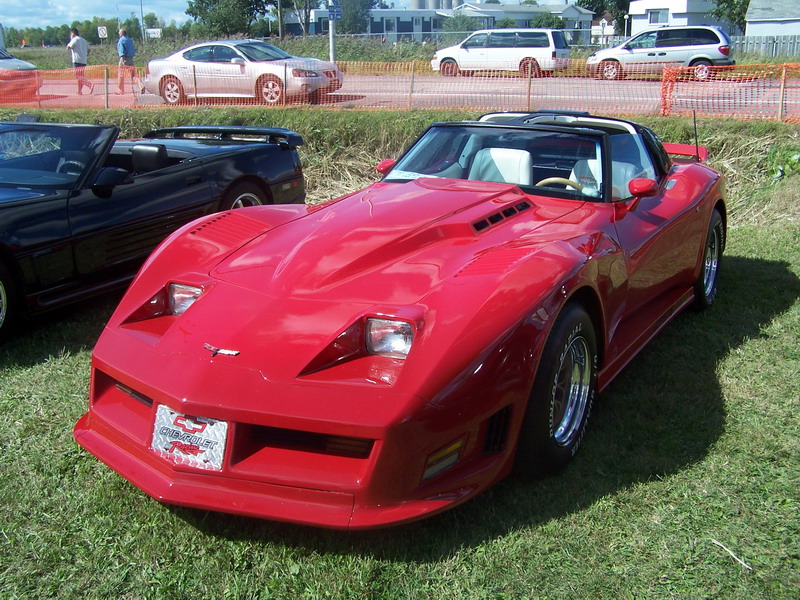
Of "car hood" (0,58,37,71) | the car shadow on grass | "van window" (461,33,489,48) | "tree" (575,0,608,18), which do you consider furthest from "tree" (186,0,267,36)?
the car shadow on grass

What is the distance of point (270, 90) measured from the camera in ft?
43.5

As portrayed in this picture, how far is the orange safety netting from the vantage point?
1076 centimetres

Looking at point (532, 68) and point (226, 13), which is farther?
point (226, 13)

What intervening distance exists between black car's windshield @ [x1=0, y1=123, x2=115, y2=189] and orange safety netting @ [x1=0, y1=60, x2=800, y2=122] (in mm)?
7315

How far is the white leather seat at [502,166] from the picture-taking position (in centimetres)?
413

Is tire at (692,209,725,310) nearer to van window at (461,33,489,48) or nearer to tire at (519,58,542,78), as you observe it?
tire at (519,58,542,78)

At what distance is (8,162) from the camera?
5211 mm

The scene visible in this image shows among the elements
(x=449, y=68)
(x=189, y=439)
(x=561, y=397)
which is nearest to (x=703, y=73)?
(x=449, y=68)

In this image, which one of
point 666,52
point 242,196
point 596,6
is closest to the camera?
point 242,196

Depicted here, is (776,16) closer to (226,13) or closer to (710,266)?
(226,13)

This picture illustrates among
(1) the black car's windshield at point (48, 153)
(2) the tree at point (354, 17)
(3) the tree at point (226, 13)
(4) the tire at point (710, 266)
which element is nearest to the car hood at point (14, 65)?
(1) the black car's windshield at point (48, 153)

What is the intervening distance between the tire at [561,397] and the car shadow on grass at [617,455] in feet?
0.41

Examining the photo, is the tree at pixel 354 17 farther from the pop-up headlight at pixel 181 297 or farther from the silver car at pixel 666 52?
the pop-up headlight at pixel 181 297

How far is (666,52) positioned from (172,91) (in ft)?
37.6
